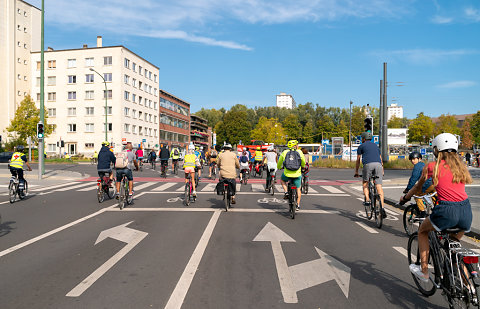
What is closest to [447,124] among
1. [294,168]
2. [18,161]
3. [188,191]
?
[188,191]

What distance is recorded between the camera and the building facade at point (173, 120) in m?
80.0

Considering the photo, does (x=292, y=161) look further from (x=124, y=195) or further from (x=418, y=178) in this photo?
(x=124, y=195)

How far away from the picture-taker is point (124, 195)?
1079 cm

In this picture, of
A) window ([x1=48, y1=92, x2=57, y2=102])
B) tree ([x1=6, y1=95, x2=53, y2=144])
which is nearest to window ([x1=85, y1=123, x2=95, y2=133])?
window ([x1=48, y1=92, x2=57, y2=102])

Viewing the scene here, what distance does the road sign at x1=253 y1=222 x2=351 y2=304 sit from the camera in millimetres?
4391

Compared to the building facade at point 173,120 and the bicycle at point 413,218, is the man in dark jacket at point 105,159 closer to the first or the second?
the bicycle at point 413,218

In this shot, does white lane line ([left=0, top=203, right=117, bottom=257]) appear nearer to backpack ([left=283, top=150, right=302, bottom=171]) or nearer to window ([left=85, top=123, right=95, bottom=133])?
backpack ([left=283, top=150, right=302, bottom=171])

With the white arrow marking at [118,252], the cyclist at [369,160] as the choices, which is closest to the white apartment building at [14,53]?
the white arrow marking at [118,252]

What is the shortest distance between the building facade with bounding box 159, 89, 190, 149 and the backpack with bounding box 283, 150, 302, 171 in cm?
6791

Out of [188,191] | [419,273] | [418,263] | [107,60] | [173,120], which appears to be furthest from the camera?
[173,120]

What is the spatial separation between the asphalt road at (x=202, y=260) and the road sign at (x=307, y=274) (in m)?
0.01

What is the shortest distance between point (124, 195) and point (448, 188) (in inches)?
350

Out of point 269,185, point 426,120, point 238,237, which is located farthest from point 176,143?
point 238,237

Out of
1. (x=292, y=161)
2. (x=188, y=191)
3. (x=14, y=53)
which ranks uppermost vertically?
(x=14, y=53)
